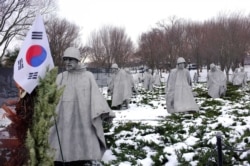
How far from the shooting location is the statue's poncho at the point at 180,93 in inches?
481

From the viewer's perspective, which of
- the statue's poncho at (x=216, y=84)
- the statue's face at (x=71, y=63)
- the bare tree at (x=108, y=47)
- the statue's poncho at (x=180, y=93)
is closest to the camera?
the statue's face at (x=71, y=63)

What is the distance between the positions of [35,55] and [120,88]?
11.6 meters

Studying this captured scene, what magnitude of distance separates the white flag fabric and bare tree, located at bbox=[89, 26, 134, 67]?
4909 cm

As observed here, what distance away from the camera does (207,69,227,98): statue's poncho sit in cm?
1930

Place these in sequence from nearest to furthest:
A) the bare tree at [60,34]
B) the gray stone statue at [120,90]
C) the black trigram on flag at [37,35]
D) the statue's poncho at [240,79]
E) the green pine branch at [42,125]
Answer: the green pine branch at [42,125] → the black trigram on flag at [37,35] → the gray stone statue at [120,90] → the statue's poncho at [240,79] → the bare tree at [60,34]

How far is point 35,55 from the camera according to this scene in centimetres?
418

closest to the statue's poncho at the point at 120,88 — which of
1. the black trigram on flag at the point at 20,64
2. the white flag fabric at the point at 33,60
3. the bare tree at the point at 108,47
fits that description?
the white flag fabric at the point at 33,60

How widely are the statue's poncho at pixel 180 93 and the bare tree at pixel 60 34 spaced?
27.9 m

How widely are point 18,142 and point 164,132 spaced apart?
464cm

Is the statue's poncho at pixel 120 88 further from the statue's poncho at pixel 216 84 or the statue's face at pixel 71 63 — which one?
the statue's face at pixel 71 63

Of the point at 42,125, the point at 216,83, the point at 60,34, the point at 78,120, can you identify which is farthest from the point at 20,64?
the point at 60,34

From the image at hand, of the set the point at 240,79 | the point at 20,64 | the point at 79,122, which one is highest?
the point at 20,64

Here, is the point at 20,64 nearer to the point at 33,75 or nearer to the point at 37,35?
the point at 33,75

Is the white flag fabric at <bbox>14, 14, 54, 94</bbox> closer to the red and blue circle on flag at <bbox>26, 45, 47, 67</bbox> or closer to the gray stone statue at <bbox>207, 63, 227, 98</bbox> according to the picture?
the red and blue circle on flag at <bbox>26, 45, 47, 67</bbox>
